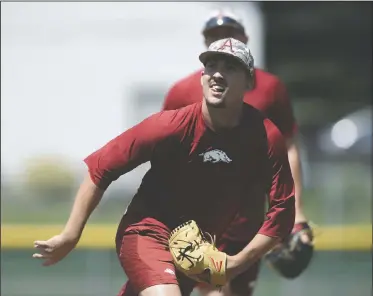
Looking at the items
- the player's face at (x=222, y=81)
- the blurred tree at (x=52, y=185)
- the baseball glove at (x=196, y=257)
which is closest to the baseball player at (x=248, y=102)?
the baseball glove at (x=196, y=257)

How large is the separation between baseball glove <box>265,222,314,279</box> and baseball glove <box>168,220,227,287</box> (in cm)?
153

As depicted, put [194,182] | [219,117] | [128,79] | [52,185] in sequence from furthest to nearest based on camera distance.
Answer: [128,79]
[52,185]
[194,182]
[219,117]

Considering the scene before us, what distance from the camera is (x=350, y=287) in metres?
10.3

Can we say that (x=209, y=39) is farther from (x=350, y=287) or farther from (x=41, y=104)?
(x=41, y=104)

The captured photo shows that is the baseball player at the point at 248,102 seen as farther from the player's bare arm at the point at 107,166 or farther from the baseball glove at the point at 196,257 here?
the player's bare arm at the point at 107,166

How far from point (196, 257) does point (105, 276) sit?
5437mm

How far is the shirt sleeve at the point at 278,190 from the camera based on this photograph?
17.3 ft

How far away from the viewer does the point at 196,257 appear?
513 cm

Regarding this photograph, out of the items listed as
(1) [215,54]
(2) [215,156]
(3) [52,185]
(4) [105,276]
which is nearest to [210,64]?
(1) [215,54]

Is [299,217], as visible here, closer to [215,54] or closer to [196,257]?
[196,257]

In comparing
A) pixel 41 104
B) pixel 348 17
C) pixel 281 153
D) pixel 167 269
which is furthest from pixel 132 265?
pixel 348 17

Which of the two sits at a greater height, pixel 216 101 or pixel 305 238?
pixel 216 101

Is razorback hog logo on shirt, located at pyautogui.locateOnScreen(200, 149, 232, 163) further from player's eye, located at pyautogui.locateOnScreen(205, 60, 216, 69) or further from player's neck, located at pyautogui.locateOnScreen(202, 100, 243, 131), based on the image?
player's eye, located at pyautogui.locateOnScreen(205, 60, 216, 69)

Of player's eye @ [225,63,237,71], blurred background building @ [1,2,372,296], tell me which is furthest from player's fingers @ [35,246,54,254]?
blurred background building @ [1,2,372,296]
